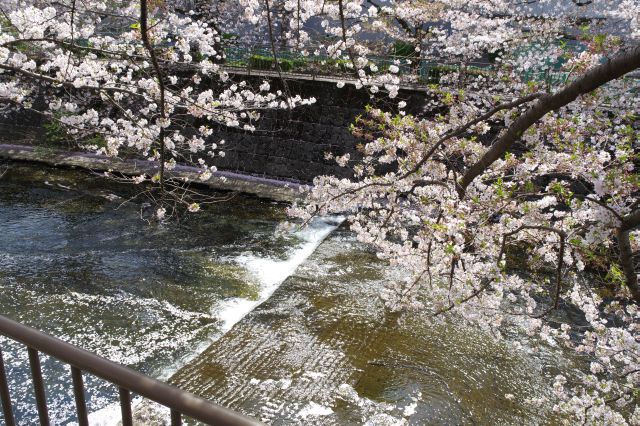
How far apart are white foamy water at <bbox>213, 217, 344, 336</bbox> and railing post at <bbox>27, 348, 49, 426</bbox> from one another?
4.10 metres

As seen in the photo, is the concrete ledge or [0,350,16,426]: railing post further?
the concrete ledge

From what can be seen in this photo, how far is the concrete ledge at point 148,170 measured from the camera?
1104 centimetres

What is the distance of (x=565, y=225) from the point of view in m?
4.00

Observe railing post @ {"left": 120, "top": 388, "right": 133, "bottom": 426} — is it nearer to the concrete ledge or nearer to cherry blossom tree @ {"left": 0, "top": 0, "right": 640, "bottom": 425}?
cherry blossom tree @ {"left": 0, "top": 0, "right": 640, "bottom": 425}

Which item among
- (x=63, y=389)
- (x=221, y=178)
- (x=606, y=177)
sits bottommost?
(x=63, y=389)

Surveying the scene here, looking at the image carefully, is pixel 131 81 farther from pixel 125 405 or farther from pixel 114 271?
pixel 125 405

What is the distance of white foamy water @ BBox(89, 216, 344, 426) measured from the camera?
13.9 feet

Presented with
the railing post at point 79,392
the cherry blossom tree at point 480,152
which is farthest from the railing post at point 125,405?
the cherry blossom tree at point 480,152

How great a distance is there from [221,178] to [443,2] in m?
7.10

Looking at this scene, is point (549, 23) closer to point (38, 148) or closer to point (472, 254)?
point (472, 254)

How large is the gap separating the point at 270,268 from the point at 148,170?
5765mm

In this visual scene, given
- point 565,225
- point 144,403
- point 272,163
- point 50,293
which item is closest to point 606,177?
point 565,225

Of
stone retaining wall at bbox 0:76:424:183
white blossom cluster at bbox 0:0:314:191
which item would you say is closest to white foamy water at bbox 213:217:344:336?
white blossom cluster at bbox 0:0:314:191

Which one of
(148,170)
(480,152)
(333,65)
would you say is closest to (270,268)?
(480,152)
